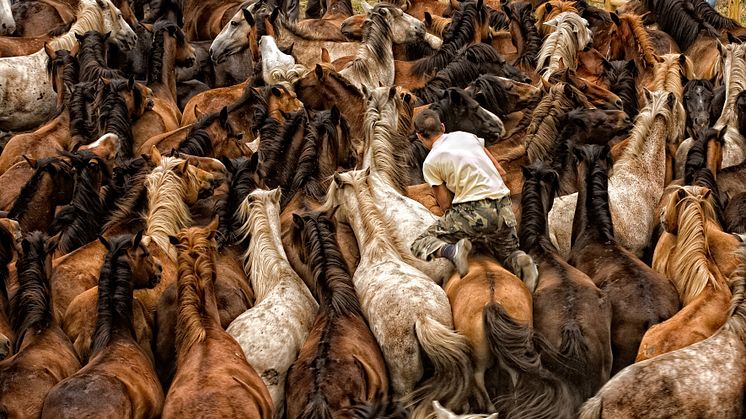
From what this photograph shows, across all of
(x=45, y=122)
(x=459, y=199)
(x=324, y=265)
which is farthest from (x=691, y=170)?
(x=45, y=122)

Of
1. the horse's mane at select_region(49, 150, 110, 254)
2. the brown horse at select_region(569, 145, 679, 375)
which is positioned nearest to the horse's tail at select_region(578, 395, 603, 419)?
the brown horse at select_region(569, 145, 679, 375)

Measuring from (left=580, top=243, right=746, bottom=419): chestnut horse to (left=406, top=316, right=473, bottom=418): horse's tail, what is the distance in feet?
2.78

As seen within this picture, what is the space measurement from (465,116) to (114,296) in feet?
13.8

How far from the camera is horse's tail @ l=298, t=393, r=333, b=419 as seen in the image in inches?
240

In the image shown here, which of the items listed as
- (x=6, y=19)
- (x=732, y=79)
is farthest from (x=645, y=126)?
(x=6, y=19)

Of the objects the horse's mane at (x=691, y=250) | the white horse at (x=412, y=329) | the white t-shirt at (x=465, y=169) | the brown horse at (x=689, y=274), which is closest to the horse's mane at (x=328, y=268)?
the white horse at (x=412, y=329)

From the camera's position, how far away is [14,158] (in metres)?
10.6

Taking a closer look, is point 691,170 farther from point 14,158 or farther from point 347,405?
point 14,158

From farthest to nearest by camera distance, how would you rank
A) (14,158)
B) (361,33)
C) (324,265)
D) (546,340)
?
(361,33)
(14,158)
(324,265)
(546,340)

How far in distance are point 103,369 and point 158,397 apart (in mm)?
377

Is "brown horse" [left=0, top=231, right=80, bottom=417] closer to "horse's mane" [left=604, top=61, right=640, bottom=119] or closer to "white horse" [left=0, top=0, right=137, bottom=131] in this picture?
"white horse" [left=0, top=0, right=137, bottom=131]

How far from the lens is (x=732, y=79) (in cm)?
1126

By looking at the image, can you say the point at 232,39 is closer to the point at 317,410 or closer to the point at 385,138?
the point at 385,138

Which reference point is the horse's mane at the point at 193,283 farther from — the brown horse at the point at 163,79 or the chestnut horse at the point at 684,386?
the brown horse at the point at 163,79
